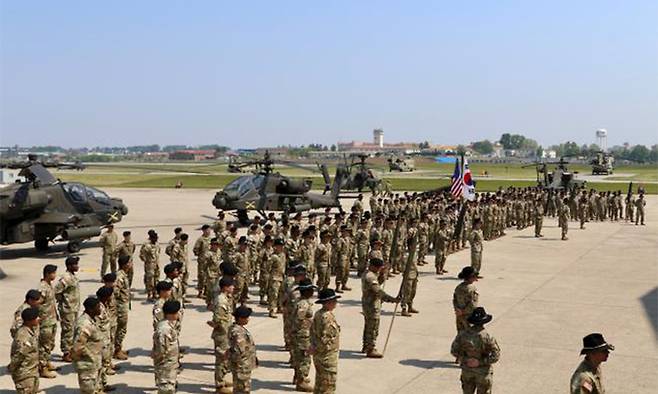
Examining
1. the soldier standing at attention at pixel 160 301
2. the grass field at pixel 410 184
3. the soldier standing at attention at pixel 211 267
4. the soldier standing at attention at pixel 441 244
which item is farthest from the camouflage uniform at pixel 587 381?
the grass field at pixel 410 184

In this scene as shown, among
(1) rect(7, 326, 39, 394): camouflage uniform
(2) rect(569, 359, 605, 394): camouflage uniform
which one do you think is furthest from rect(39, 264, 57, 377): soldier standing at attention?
(2) rect(569, 359, 605, 394): camouflage uniform

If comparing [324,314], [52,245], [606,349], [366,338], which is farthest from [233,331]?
[52,245]

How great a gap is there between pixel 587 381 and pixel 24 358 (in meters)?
5.74

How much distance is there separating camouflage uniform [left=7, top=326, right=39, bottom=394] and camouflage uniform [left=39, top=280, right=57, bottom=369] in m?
1.45

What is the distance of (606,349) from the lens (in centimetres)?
554

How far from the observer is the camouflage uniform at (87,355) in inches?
277

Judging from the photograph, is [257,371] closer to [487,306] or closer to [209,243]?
[209,243]

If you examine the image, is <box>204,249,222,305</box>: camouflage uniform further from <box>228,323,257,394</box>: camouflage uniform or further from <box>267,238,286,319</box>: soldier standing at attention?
<box>228,323,257,394</box>: camouflage uniform

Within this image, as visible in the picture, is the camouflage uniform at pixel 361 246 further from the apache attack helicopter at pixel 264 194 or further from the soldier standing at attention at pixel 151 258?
the apache attack helicopter at pixel 264 194

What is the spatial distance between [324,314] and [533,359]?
394 centimetres

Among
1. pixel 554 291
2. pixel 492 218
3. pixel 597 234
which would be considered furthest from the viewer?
pixel 597 234

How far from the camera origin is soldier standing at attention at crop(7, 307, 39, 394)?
7.17 m

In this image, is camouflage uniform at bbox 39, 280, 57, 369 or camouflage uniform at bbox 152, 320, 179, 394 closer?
camouflage uniform at bbox 152, 320, 179, 394

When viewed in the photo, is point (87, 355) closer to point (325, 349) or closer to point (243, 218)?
point (325, 349)
